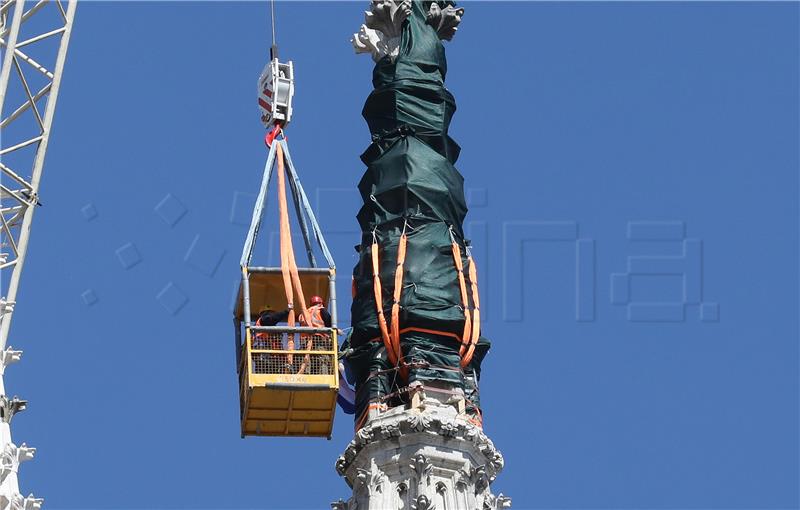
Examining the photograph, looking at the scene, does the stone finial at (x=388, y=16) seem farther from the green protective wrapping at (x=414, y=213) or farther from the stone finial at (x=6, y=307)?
the stone finial at (x=6, y=307)

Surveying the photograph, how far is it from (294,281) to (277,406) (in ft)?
16.2

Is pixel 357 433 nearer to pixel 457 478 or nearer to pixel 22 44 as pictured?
pixel 457 478

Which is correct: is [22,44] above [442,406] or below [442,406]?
above

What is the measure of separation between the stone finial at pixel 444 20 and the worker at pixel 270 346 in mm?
20007

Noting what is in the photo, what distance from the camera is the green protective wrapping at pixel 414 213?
11375cm

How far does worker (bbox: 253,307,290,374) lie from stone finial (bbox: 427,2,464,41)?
65.6 ft

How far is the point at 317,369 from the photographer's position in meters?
109

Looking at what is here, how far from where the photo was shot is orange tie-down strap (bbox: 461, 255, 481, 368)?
373 ft

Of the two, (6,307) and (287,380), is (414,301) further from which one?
(6,307)

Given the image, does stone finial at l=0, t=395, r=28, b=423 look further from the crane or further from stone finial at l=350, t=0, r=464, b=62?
stone finial at l=350, t=0, r=464, b=62

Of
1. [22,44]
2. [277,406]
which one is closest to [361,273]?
[277,406]

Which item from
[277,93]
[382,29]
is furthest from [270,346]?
[382,29]

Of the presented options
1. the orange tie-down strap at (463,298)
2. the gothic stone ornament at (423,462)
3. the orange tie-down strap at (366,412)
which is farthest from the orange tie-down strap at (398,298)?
the gothic stone ornament at (423,462)

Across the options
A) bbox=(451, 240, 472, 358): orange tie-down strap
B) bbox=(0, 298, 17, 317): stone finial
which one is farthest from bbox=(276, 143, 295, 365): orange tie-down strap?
bbox=(0, 298, 17, 317): stone finial
